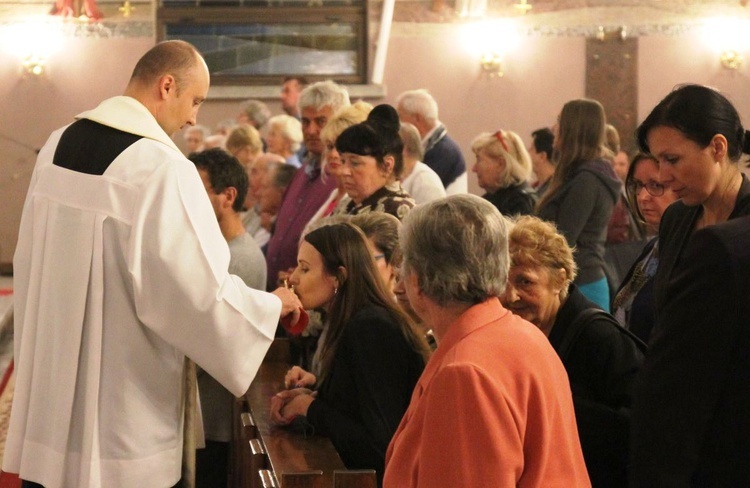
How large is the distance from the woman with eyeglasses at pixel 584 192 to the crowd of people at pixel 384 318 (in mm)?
85

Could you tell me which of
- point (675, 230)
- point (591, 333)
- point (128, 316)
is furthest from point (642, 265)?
point (128, 316)

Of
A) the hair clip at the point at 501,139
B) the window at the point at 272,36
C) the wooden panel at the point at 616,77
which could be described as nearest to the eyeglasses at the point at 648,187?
the hair clip at the point at 501,139

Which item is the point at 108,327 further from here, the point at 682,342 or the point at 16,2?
the point at 16,2

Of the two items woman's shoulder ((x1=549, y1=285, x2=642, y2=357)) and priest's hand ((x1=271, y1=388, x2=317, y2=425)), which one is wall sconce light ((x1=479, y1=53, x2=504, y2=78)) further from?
woman's shoulder ((x1=549, y1=285, x2=642, y2=357))

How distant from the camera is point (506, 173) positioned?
5.75m

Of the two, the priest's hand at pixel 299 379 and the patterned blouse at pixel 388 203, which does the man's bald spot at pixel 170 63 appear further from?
the patterned blouse at pixel 388 203

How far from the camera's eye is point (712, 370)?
80.6 inches

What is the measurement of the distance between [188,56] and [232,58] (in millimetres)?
8910

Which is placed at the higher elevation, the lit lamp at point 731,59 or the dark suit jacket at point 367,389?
the lit lamp at point 731,59

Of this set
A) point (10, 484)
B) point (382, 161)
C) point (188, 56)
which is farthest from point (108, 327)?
point (10, 484)

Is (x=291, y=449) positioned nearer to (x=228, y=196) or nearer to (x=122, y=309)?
(x=122, y=309)

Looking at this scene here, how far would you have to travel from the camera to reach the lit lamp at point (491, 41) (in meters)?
11.9

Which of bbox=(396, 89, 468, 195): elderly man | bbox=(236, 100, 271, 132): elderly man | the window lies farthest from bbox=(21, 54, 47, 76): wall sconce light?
bbox=(396, 89, 468, 195): elderly man

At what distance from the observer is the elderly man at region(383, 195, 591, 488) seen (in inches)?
76.0
